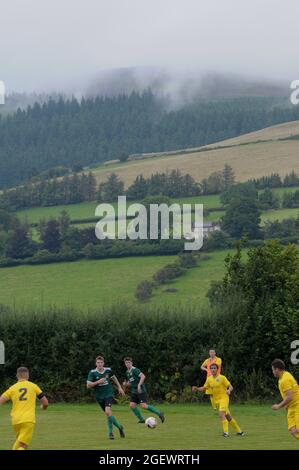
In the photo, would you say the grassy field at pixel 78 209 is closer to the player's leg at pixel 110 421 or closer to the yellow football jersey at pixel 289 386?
the player's leg at pixel 110 421

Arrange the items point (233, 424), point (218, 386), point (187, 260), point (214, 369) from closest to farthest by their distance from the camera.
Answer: point (233, 424)
point (218, 386)
point (214, 369)
point (187, 260)

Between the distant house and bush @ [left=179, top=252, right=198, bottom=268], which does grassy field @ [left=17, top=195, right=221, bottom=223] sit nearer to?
the distant house

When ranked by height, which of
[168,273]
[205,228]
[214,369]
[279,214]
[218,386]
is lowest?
[168,273]

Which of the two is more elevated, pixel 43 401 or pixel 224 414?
pixel 43 401

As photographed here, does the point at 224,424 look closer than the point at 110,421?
No

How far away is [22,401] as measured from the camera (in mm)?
20562

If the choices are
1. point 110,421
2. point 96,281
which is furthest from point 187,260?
point 110,421

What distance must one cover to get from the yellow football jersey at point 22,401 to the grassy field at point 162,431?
3288 millimetres

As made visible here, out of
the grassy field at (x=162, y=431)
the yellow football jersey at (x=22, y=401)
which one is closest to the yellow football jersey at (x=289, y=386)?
the grassy field at (x=162, y=431)

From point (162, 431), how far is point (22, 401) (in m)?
8.96

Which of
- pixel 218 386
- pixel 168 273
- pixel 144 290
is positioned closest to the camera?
pixel 218 386

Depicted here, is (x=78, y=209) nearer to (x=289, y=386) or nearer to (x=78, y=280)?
(x=78, y=280)

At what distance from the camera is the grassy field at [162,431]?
2423 cm

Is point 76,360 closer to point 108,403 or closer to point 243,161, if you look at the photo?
point 108,403
